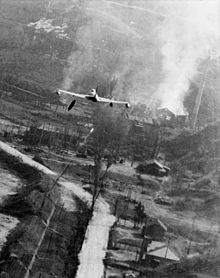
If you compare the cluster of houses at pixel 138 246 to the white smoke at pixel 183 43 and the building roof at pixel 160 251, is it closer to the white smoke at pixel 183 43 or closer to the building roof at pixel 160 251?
the building roof at pixel 160 251

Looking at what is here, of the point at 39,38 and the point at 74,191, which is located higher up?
the point at 39,38

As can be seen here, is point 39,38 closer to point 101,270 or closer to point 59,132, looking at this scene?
point 59,132

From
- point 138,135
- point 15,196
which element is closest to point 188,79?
point 138,135

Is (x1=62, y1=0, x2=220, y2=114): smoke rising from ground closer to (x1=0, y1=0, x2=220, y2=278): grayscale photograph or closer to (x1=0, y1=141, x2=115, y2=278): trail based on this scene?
(x1=0, y1=0, x2=220, y2=278): grayscale photograph

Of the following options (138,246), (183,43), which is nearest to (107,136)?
(138,246)

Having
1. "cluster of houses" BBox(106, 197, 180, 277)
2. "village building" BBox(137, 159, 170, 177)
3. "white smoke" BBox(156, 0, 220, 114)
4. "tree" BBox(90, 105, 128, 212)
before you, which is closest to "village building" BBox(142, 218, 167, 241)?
"cluster of houses" BBox(106, 197, 180, 277)

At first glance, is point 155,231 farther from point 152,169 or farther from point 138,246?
point 152,169
